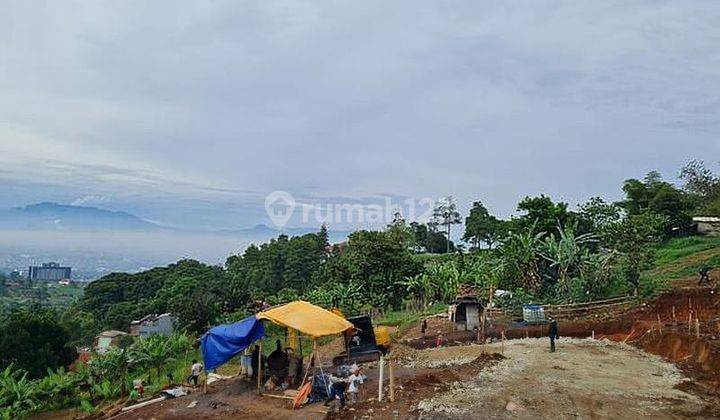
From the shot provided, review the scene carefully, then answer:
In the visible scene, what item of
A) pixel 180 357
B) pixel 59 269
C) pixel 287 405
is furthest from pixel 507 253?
pixel 59 269

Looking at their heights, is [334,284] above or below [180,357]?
above

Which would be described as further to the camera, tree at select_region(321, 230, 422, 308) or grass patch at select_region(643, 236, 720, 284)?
tree at select_region(321, 230, 422, 308)

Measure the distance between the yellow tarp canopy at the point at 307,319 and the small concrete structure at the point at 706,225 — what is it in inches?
1451

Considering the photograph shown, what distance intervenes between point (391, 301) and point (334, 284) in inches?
134

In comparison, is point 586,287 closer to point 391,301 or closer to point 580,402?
point 391,301

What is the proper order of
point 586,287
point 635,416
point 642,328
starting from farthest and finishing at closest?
point 586,287
point 642,328
point 635,416

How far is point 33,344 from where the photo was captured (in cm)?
2700

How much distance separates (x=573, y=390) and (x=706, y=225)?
122 feet

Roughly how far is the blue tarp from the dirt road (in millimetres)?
4266

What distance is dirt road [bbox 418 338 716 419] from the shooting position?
9805 mm

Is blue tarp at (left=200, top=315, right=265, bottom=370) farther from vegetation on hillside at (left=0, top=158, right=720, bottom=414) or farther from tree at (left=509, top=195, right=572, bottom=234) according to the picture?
tree at (left=509, top=195, right=572, bottom=234)

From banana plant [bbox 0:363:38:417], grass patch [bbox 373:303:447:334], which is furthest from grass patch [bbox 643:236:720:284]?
banana plant [bbox 0:363:38:417]

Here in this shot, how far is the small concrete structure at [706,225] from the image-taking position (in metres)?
38.8

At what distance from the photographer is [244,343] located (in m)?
12.3
